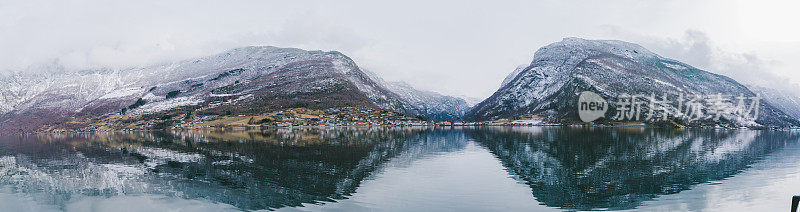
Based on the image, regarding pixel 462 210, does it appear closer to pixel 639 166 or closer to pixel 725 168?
pixel 639 166

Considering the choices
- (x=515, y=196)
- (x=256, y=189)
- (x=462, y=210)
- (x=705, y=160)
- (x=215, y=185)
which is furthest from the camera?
(x=705, y=160)

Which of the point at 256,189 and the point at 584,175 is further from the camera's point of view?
the point at 584,175

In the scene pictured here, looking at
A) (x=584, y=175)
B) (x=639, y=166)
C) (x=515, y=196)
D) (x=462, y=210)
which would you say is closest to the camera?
(x=462, y=210)

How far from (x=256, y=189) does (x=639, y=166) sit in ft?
168

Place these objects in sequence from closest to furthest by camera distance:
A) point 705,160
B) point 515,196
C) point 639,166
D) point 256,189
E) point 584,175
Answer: point 515,196 < point 256,189 < point 584,175 < point 639,166 < point 705,160

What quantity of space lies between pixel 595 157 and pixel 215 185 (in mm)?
59391

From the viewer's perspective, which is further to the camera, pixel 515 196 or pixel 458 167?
pixel 458 167

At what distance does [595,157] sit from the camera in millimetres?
66500

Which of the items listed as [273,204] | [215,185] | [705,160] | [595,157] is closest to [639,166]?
[595,157]

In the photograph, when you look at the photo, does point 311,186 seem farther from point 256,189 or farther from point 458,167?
point 458,167

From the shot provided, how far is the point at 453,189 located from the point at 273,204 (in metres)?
18.0

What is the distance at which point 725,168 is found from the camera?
55438 millimetres

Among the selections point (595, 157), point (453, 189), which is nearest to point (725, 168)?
point (595, 157)

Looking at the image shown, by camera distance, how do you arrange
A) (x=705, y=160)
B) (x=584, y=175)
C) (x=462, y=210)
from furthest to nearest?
(x=705, y=160)
(x=584, y=175)
(x=462, y=210)
